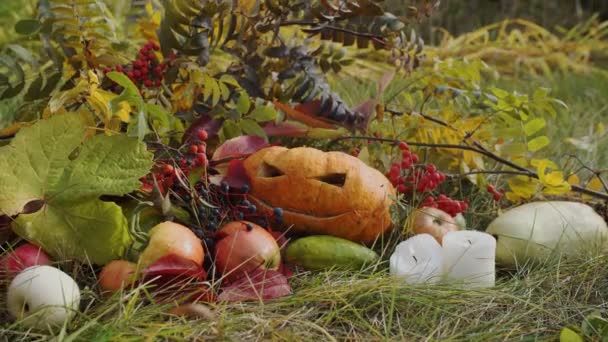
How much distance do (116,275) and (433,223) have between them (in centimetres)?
74

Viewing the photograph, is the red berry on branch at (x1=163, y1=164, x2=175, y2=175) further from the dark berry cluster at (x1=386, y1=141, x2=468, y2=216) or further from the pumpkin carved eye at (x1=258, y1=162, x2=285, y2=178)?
the dark berry cluster at (x1=386, y1=141, x2=468, y2=216)

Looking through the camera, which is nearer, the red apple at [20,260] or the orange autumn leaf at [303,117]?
the red apple at [20,260]

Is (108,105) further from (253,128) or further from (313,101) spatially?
(313,101)

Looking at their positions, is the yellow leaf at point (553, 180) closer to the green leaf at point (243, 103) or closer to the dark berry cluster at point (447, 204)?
the dark berry cluster at point (447, 204)

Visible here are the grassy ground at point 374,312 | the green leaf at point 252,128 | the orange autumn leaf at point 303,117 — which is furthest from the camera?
the orange autumn leaf at point 303,117

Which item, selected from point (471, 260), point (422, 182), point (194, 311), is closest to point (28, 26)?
point (194, 311)

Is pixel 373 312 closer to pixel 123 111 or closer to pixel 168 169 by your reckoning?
pixel 168 169

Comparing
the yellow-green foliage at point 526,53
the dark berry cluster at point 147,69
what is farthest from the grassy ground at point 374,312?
the yellow-green foliage at point 526,53

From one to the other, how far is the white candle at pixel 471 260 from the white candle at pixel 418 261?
2 centimetres

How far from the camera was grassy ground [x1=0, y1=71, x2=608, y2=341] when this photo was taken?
4.28ft

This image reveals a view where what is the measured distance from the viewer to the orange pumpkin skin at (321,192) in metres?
1.71

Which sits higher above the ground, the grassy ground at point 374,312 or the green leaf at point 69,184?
the green leaf at point 69,184

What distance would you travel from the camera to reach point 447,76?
87.7 inches

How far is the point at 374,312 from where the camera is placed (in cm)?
146
